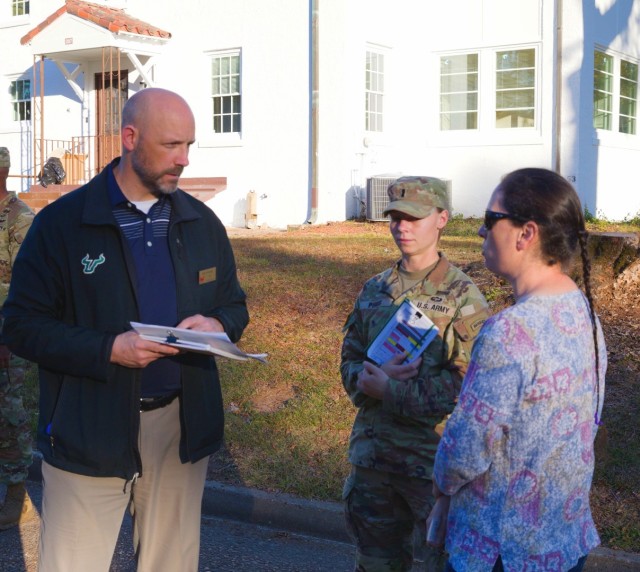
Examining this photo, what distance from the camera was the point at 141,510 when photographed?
3.56 meters

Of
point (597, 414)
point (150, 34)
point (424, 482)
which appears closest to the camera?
point (597, 414)

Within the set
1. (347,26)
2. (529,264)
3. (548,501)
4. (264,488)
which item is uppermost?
(347,26)

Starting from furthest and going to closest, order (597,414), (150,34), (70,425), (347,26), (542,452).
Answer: (150,34) → (347,26) → (70,425) → (597,414) → (542,452)

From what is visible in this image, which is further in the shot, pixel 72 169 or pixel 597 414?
pixel 72 169

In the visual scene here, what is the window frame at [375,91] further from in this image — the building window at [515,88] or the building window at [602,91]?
the building window at [602,91]

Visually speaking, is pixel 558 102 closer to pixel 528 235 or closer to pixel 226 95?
pixel 226 95

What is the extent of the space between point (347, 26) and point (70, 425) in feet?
49.9

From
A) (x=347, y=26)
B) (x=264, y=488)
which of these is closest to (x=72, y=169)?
(x=347, y=26)

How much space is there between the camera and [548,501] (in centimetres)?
257

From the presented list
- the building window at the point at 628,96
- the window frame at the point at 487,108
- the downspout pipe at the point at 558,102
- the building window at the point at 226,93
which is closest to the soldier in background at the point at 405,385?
the downspout pipe at the point at 558,102

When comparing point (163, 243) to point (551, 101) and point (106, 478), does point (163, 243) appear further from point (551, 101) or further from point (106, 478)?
point (551, 101)

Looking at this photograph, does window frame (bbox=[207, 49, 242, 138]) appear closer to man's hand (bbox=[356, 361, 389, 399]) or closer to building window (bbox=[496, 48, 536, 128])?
building window (bbox=[496, 48, 536, 128])

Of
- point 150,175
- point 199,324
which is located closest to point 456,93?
point 150,175

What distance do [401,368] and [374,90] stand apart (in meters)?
15.6
